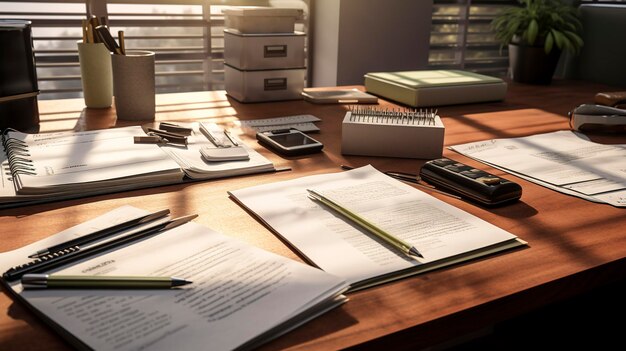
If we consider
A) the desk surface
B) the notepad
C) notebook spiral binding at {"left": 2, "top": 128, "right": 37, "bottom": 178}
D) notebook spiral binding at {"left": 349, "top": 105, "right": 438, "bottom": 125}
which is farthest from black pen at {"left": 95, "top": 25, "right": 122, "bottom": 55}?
notebook spiral binding at {"left": 349, "top": 105, "right": 438, "bottom": 125}

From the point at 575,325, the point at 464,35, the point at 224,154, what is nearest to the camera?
the point at 224,154

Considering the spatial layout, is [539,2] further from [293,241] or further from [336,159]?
[293,241]

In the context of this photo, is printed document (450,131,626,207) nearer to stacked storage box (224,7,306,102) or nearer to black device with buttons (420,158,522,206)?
black device with buttons (420,158,522,206)

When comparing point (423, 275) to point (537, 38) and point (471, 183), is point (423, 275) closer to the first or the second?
point (471, 183)

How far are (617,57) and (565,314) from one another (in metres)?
1.03

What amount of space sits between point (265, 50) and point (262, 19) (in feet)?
0.28

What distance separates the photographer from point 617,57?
1.90m

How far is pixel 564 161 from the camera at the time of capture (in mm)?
1018

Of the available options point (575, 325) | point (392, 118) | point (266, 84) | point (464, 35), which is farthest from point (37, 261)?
point (464, 35)

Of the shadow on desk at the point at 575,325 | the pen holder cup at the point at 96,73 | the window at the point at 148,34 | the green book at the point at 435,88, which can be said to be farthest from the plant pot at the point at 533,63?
the pen holder cup at the point at 96,73

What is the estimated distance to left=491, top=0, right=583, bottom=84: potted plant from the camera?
1.78 metres

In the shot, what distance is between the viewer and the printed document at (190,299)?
47 centimetres

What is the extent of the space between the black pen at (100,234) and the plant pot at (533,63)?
1518 millimetres

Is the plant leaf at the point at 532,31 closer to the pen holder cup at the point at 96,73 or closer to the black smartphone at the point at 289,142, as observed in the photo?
the black smartphone at the point at 289,142
